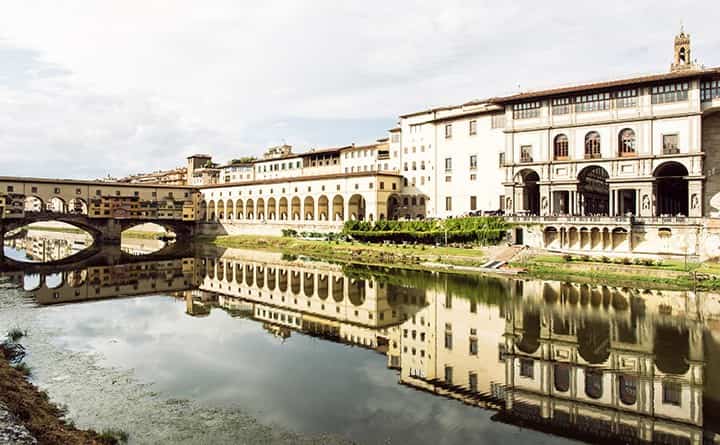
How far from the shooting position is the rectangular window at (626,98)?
161ft

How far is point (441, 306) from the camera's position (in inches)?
1288

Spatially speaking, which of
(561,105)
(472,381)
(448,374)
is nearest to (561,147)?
(561,105)

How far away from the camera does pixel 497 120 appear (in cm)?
6050

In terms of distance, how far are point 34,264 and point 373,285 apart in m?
39.6

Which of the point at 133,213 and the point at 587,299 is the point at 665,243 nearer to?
the point at 587,299

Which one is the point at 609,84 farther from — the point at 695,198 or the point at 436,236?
the point at 436,236

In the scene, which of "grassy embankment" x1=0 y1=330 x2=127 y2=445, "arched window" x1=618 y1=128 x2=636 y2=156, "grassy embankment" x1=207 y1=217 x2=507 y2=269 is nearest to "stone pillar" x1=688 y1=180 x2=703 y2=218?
"arched window" x1=618 y1=128 x2=636 y2=156

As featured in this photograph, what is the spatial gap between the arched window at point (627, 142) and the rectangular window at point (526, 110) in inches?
351

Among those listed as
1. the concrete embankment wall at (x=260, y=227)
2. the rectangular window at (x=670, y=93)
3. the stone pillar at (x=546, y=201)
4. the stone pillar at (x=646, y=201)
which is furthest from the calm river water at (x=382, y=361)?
the concrete embankment wall at (x=260, y=227)

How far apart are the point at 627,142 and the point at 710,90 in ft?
25.6

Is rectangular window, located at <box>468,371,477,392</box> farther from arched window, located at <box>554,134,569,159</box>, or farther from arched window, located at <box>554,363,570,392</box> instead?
arched window, located at <box>554,134,569,159</box>

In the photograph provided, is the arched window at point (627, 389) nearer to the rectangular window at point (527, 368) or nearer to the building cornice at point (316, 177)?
the rectangular window at point (527, 368)

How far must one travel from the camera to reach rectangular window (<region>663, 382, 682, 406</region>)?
17.2 meters

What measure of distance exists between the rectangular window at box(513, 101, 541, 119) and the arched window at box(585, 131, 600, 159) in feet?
19.8
